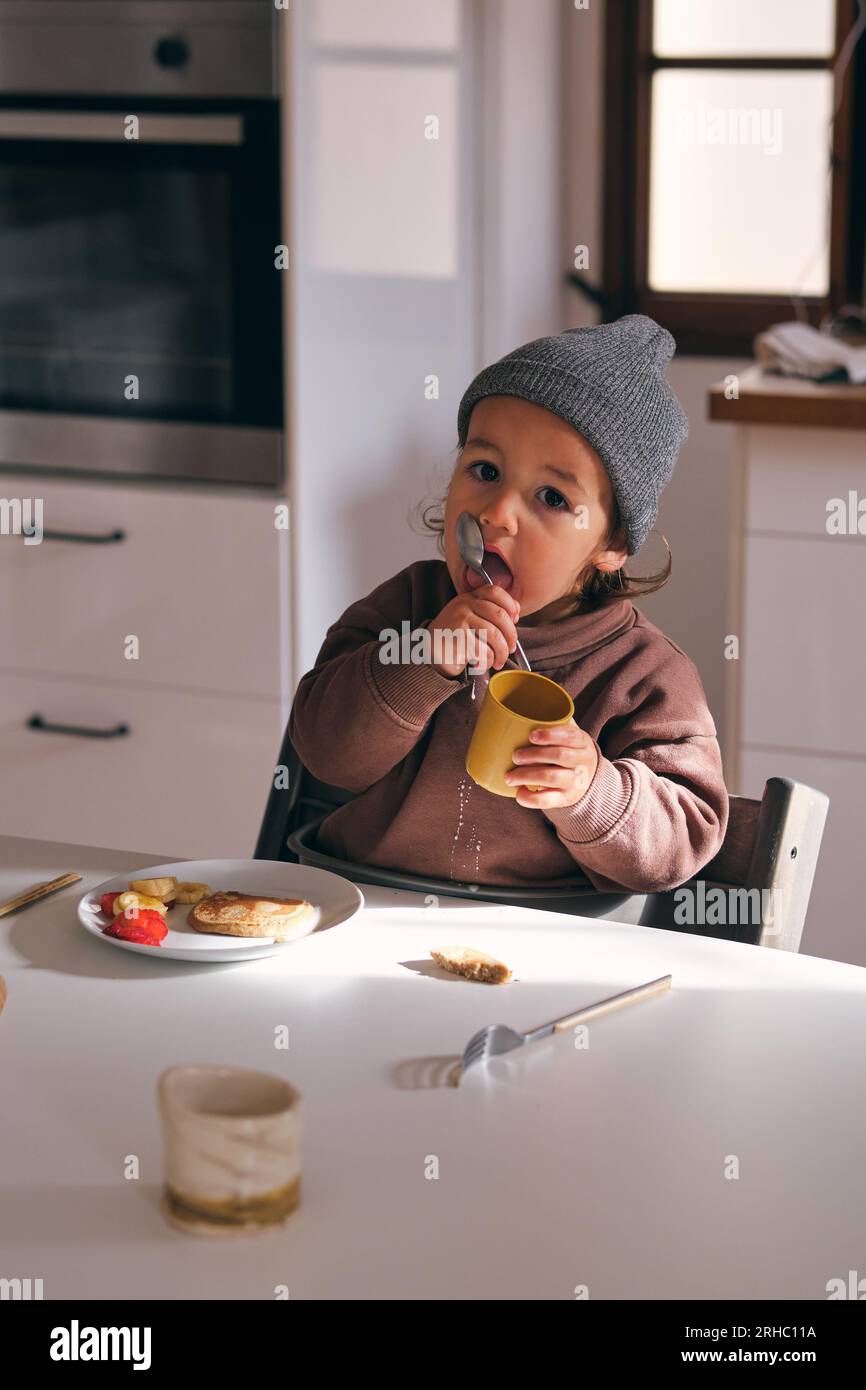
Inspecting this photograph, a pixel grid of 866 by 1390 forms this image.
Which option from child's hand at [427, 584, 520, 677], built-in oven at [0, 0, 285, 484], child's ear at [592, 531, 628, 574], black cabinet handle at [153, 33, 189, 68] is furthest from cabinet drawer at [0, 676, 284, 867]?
child's hand at [427, 584, 520, 677]

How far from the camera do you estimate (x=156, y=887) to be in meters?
1.20

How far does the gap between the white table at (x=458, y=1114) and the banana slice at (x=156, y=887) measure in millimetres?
51

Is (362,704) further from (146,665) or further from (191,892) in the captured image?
(146,665)

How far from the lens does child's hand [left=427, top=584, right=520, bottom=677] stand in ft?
4.33

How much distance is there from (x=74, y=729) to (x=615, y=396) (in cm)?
152

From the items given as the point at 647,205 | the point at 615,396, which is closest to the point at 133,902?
the point at 615,396

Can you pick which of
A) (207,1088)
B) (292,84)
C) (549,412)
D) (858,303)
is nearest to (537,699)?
(549,412)

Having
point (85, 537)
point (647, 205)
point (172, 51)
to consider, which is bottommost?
point (85, 537)

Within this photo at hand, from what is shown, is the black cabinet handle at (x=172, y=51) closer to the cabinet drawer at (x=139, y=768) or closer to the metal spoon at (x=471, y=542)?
the cabinet drawer at (x=139, y=768)

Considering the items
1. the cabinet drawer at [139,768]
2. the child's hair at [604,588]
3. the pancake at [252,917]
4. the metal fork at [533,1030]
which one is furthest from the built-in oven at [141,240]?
the metal fork at [533,1030]

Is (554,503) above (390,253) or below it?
below

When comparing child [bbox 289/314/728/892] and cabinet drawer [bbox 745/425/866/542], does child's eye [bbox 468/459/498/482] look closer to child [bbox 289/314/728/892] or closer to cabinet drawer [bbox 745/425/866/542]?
child [bbox 289/314/728/892]

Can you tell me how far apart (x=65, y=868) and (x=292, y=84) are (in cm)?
140

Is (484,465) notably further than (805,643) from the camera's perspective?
No
